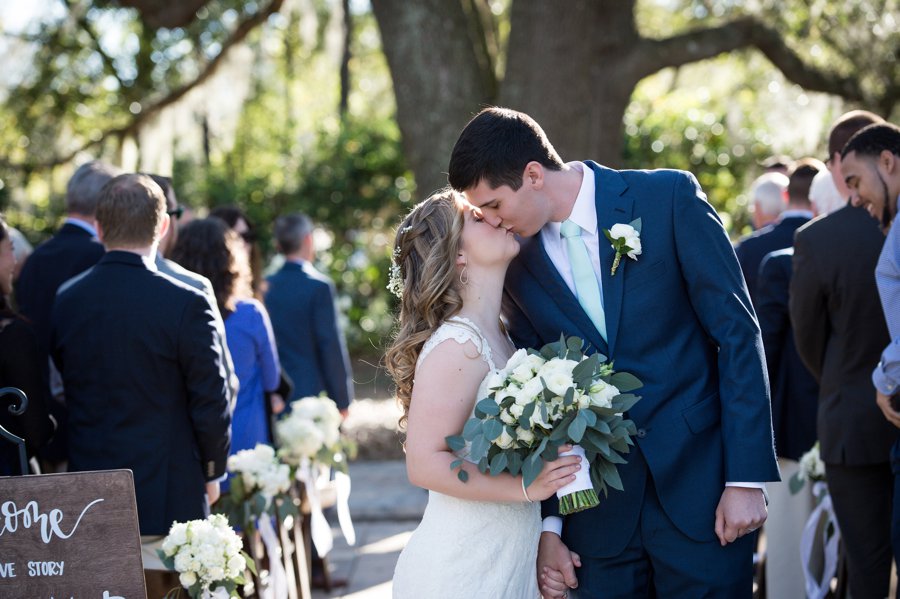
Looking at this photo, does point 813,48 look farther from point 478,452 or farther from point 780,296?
point 478,452

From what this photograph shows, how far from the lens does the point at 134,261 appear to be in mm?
4098

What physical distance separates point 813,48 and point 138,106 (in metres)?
9.94

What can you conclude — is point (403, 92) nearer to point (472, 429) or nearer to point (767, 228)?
point (767, 228)

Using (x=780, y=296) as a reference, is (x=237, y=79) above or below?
above

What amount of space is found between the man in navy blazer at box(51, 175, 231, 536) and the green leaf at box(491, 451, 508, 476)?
1.65 metres

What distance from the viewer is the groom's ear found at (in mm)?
3201

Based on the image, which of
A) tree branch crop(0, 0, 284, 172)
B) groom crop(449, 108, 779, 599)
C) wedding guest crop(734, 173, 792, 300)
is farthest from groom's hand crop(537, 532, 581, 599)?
tree branch crop(0, 0, 284, 172)

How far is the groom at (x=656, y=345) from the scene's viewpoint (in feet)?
10.0

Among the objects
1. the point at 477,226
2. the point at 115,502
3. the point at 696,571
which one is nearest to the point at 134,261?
the point at 115,502

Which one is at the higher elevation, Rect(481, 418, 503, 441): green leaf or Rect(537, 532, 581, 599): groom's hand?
Rect(481, 418, 503, 441): green leaf

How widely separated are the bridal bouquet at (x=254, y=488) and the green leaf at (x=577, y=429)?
7.71ft

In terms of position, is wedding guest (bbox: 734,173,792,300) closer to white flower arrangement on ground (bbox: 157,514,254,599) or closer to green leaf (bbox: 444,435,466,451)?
green leaf (bbox: 444,435,466,451)

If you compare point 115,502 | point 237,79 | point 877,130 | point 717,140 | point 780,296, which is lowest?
point 115,502

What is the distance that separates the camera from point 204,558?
11.8ft
